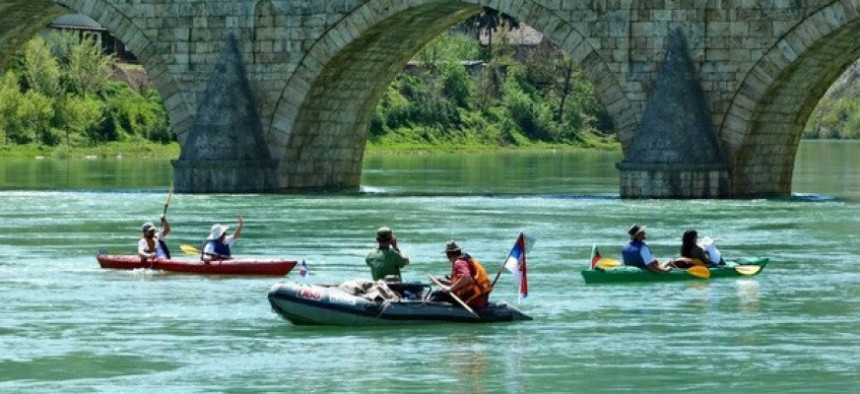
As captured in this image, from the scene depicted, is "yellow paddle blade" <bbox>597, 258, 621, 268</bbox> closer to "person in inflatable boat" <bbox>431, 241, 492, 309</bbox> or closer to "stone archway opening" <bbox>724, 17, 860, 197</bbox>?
"person in inflatable boat" <bbox>431, 241, 492, 309</bbox>

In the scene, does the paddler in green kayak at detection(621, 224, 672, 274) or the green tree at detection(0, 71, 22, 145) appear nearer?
the paddler in green kayak at detection(621, 224, 672, 274)

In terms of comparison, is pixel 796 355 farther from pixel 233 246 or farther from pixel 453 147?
pixel 453 147

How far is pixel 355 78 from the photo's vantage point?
59031 millimetres

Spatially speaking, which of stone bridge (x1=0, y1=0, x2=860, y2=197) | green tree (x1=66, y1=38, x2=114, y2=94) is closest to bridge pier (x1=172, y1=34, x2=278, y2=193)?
stone bridge (x1=0, y1=0, x2=860, y2=197)

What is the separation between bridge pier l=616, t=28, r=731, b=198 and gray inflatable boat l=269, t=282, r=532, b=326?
23353 mm

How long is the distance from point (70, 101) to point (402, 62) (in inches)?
1693

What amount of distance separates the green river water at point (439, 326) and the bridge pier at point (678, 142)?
2.65ft

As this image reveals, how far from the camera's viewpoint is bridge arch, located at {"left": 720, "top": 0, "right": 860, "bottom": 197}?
165 feet

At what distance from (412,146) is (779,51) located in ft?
200

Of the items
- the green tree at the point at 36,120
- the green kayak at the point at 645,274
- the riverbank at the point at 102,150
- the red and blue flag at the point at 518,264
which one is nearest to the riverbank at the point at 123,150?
the riverbank at the point at 102,150

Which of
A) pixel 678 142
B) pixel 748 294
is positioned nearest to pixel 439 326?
pixel 748 294

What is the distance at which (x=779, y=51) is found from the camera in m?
50.9

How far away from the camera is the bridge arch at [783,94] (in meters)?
50.3

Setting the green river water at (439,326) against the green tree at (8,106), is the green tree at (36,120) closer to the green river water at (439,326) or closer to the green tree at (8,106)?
the green tree at (8,106)
